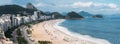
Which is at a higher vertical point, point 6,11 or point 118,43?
point 6,11

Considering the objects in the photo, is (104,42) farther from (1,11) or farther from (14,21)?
→ (1,11)

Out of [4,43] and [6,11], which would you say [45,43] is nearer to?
[4,43]

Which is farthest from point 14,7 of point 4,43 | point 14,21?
point 4,43

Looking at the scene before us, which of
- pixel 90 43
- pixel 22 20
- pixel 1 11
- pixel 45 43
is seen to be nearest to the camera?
pixel 45 43

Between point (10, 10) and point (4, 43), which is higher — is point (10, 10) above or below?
above

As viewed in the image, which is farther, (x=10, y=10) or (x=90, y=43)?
(x=10, y=10)

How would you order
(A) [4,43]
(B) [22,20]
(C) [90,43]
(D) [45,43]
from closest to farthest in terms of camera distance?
(A) [4,43]
(D) [45,43]
(C) [90,43]
(B) [22,20]

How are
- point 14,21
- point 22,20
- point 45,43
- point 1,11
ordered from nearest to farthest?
1. point 45,43
2. point 14,21
3. point 22,20
4. point 1,11

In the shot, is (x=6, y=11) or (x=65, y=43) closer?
(x=65, y=43)

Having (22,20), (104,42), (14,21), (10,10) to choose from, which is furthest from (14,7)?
(104,42)
